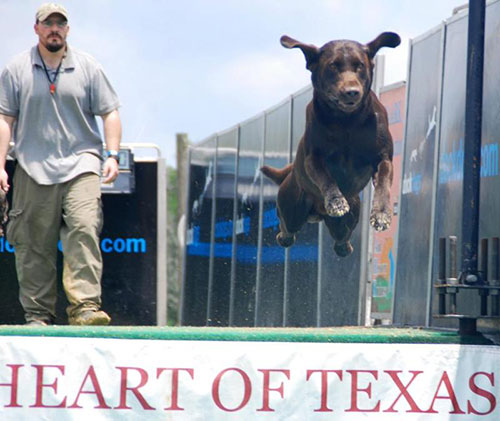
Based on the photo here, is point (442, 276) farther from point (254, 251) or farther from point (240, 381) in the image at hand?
point (254, 251)

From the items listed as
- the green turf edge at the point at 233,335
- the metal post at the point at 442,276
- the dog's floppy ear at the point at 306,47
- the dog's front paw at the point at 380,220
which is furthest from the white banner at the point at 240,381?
the dog's floppy ear at the point at 306,47

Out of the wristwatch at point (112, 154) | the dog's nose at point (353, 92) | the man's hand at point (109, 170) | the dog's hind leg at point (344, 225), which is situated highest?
the dog's nose at point (353, 92)

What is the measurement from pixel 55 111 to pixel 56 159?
26 cm

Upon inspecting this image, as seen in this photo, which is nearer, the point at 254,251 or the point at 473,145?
the point at 473,145

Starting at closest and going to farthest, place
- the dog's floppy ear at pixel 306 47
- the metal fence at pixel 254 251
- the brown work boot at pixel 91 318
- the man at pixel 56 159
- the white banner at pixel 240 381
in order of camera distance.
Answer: the white banner at pixel 240 381
the dog's floppy ear at pixel 306 47
the brown work boot at pixel 91 318
the man at pixel 56 159
the metal fence at pixel 254 251

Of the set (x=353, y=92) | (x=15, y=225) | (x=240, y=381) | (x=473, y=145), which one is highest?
(x=353, y=92)

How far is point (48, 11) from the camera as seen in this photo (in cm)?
715

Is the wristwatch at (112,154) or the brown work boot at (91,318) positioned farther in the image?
the wristwatch at (112,154)

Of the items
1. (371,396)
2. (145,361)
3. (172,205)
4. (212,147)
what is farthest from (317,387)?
(172,205)

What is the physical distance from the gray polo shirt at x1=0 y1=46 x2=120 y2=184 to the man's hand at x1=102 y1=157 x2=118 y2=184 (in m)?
0.11

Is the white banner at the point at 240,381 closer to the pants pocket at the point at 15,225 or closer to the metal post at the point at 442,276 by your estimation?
the metal post at the point at 442,276

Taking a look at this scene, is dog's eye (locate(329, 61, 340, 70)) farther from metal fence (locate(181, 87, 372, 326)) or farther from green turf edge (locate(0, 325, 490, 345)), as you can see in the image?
metal fence (locate(181, 87, 372, 326))

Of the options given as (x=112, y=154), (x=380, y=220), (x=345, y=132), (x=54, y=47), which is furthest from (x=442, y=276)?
(x=54, y=47)

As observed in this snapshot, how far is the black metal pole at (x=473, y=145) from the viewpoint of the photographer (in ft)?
20.1
